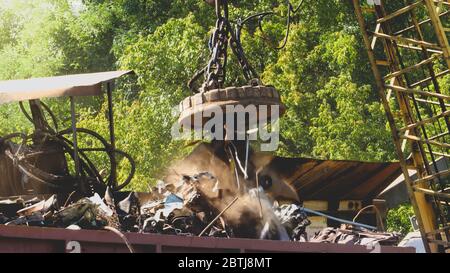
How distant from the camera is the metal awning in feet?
30.3

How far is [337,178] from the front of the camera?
39.7 feet

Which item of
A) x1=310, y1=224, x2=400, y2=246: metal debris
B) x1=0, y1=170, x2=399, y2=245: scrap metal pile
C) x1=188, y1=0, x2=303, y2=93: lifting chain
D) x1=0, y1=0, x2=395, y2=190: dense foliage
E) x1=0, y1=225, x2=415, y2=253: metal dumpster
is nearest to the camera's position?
x1=0, y1=225, x2=415, y2=253: metal dumpster

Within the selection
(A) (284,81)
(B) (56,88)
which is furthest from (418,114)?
(A) (284,81)

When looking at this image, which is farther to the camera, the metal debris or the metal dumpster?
the metal debris

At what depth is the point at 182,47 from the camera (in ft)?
71.4

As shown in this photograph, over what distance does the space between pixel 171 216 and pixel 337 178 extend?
3.60 meters

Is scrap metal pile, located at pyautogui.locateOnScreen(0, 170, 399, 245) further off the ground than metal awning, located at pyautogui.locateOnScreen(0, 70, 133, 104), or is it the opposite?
metal awning, located at pyautogui.locateOnScreen(0, 70, 133, 104)

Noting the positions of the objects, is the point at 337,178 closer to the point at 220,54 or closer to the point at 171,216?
the point at 220,54

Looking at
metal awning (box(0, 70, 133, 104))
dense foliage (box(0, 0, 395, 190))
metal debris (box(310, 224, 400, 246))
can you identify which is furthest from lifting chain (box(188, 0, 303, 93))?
dense foliage (box(0, 0, 395, 190))

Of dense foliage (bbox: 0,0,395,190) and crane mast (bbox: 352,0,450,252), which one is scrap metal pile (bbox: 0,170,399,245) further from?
dense foliage (bbox: 0,0,395,190)

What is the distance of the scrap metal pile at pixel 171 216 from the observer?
8.10m

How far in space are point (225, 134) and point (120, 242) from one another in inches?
113

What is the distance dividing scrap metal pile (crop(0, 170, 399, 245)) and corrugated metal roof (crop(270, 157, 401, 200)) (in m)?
1.65

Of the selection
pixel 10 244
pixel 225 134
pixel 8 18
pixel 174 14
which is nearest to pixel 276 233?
pixel 225 134
